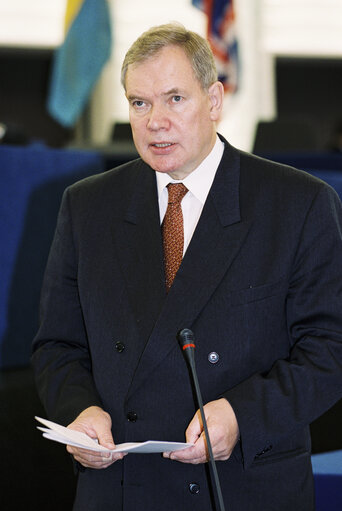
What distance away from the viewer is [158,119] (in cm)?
172

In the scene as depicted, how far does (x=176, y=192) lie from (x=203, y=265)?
Answer: 22 centimetres

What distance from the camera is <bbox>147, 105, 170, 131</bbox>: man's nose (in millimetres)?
1724

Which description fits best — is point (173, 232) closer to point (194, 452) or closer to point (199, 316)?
point (199, 316)

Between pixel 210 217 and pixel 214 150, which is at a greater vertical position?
pixel 214 150

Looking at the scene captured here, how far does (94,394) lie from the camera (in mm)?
1755

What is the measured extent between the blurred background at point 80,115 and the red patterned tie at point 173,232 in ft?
2.76

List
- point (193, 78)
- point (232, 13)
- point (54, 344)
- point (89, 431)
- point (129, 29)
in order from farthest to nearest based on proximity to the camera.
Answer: point (129, 29) → point (232, 13) → point (54, 344) → point (193, 78) → point (89, 431)

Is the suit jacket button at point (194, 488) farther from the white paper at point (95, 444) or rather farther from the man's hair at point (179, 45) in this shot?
the man's hair at point (179, 45)

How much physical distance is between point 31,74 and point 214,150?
761 cm

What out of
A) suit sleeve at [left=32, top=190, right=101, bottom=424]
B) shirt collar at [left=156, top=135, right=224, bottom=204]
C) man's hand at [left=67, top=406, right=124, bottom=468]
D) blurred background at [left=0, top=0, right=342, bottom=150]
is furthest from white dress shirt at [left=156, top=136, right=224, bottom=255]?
blurred background at [left=0, top=0, right=342, bottom=150]

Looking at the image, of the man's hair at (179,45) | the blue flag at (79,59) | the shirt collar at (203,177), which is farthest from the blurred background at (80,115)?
the man's hair at (179,45)

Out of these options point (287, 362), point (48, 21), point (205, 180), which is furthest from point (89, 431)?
point (48, 21)

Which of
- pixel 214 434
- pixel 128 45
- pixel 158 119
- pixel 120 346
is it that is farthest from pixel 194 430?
pixel 128 45

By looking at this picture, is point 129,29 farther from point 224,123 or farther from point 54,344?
point 54,344
